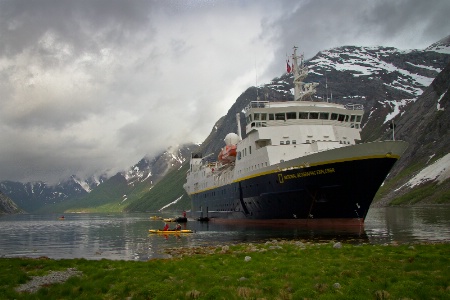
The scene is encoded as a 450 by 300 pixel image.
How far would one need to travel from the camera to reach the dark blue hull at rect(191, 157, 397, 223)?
41.0 metres

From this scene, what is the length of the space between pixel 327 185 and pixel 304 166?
314cm

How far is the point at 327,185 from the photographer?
42844 mm

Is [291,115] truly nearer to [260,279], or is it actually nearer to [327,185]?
[327,185]

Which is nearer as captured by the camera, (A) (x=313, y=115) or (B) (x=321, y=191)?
(B) (x=321, y=191)

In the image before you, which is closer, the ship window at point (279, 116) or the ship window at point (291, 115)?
the ship window at point (291, 115)

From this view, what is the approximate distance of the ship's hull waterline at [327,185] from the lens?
40.6m

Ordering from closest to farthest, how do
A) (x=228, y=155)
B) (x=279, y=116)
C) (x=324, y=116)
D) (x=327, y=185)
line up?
(x=327, y=185) < (x=324, y=116) < (x=279, y=116) < (x=228, y=155)

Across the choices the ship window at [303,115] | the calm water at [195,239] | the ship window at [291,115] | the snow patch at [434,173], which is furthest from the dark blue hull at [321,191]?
the snow patch at [434,173]

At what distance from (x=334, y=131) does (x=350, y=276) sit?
38.0 m

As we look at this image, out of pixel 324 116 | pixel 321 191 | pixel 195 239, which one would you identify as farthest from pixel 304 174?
pixel 195 239

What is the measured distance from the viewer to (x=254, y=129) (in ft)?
175

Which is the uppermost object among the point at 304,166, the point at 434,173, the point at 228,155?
the point at 434,173

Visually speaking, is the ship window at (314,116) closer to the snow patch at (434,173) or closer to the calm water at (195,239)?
the calm water at (195,239)

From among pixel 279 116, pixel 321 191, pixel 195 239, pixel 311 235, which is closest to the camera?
pixel 311 235
